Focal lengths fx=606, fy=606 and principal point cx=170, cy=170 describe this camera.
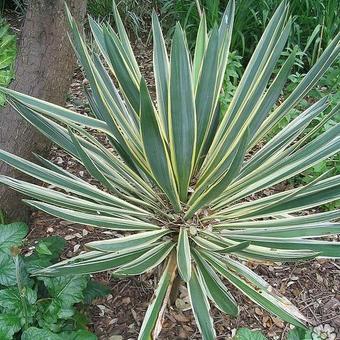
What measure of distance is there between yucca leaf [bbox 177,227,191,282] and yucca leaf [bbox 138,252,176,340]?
0.50 feet

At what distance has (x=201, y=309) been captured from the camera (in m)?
1.79

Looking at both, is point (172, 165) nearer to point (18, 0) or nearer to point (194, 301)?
point (194, 301)

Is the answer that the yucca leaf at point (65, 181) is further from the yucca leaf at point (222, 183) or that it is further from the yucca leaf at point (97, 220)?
the yucca leaf at point (222, 183)

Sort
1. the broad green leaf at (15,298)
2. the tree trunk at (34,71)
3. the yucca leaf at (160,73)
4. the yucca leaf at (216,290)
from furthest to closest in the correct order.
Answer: the tree trunk at (34,71) → the yucca leaf at (160,73) → the broad green leaf at (15,298) → the yucca leaf at (216,290)

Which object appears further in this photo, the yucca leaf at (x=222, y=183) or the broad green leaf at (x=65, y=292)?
the broad green leaf at (x=65, y=292)

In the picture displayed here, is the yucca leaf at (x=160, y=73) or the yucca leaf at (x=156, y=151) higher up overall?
the yucca leaf at (x=160, y=73)

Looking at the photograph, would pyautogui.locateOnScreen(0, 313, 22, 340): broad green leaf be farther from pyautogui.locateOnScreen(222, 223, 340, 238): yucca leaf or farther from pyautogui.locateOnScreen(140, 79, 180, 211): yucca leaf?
pyautogui.locateOnScreen(222, 223, 340, 238): yucca leaf

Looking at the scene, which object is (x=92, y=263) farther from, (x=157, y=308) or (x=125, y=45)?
(x=125, y=45)

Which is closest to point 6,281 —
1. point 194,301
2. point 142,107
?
point 194,301

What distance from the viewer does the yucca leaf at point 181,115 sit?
1.74 metres

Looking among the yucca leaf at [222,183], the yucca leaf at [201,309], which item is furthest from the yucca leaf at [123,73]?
the yucca leaf at [201,309]

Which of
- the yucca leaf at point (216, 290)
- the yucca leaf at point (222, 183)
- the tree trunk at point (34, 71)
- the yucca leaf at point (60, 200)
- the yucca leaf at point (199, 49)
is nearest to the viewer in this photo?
the yucca leaf at point (222, 183)

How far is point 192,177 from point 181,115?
1.12 feet

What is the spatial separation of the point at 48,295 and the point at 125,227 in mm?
495
